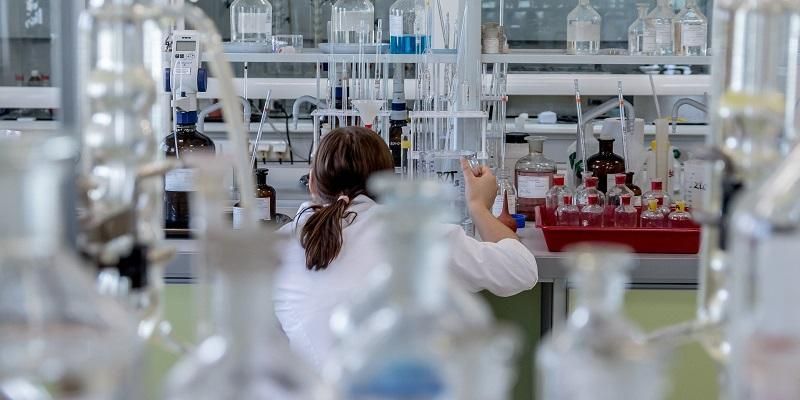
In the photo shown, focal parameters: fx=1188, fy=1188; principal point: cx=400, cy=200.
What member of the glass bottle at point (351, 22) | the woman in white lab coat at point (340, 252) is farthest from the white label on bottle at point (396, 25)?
the woman in white lab coat at point (340, 252)

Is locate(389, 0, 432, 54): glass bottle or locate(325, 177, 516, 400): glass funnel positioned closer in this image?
locate(325, 177, 516, 400): glass funnel

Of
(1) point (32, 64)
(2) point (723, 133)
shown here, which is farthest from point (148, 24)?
(1) point (32, 64)

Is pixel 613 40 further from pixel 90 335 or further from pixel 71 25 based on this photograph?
pixel 90 335

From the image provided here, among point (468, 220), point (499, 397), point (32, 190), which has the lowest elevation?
point (468, 220)

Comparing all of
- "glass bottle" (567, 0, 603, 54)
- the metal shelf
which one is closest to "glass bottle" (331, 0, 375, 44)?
the metal shelf

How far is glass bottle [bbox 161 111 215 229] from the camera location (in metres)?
3.02

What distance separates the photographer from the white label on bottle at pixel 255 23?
352 cm

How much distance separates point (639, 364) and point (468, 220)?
239 centimetres

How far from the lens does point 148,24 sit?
0.84 meters

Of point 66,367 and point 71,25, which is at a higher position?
point 71,25

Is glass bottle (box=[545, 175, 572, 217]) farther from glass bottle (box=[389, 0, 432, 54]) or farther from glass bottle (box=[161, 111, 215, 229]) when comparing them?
glass bottle (box=[161, 111, 215, 229])

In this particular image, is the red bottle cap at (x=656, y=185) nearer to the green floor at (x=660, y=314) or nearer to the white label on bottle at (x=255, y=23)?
the green floor at (x=660, y=314)

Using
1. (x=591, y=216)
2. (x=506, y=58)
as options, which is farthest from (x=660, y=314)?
(x=506, y=58)

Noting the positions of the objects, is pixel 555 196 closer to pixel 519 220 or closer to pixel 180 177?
pixel 519 220
